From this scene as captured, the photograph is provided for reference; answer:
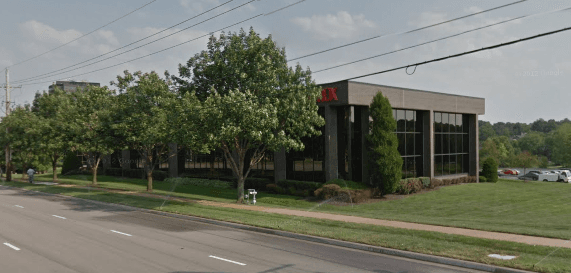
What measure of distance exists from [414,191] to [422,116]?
8.33 meters

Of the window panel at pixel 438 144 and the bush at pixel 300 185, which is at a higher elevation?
the window panel at pixel 438 144

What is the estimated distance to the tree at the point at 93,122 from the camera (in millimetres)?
35737

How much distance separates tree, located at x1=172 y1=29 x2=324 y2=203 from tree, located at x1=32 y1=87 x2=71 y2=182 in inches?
723

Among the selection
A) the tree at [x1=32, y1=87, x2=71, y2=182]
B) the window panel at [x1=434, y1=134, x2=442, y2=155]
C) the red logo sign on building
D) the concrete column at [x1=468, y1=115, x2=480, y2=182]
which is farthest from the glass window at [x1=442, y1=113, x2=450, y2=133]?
the tree at [x1=32, y1=87, x2=71, y2=182]

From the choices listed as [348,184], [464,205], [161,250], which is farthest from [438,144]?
[161,250]

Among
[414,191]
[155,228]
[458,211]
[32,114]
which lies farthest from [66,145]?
[458,211]

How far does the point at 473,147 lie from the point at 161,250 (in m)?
39.3

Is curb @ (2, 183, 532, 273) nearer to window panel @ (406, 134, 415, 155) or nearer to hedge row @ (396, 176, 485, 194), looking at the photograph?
hedge row @ (396, 176, 485, 194)

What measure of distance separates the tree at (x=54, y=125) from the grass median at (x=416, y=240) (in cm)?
2307

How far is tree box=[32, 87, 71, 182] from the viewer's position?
39.9 meters

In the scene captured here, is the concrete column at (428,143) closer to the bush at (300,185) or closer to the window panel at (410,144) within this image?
the window panel at (410,144)

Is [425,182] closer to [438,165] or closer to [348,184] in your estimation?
[438,165]

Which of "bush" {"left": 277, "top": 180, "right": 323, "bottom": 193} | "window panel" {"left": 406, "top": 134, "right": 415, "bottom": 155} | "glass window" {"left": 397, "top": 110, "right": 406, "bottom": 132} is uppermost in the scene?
"glass window" {"left": 397, "top": 110, "right": 406, "bottom": 132}

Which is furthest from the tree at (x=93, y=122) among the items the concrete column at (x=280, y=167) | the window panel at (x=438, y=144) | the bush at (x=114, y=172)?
the window panel at (x=438, y=144)
